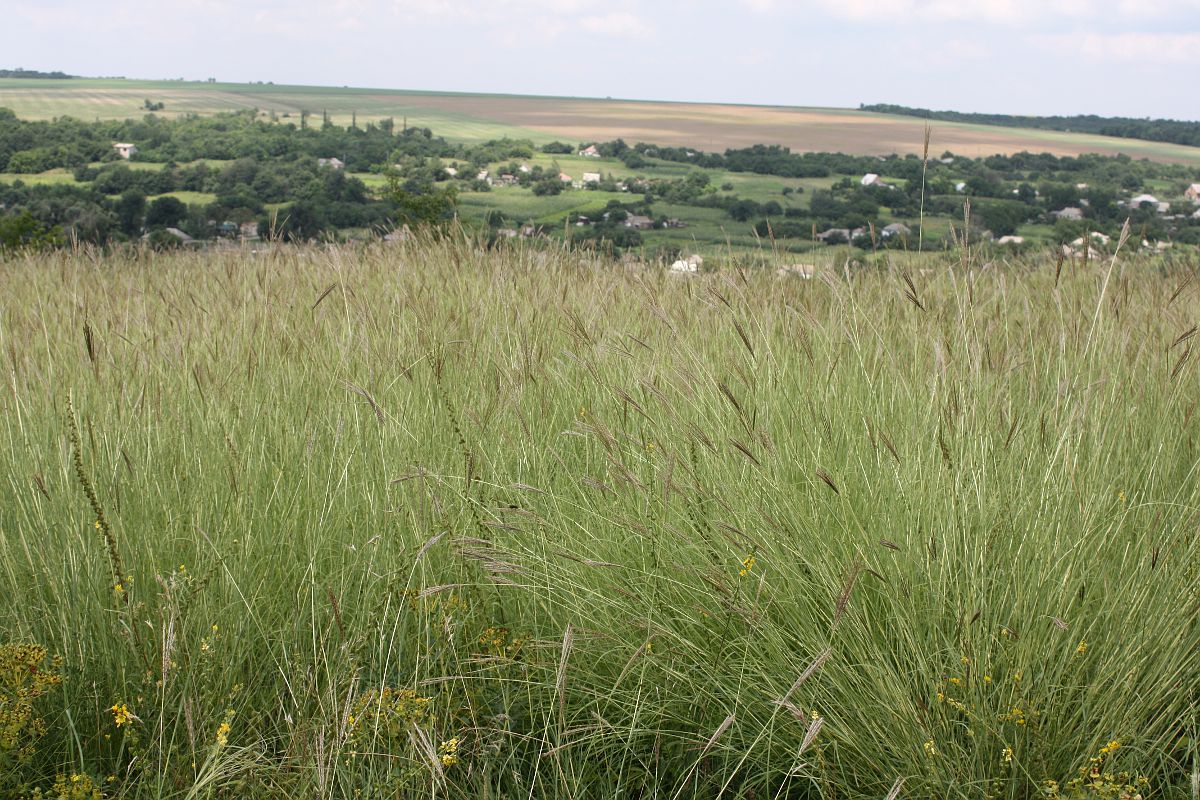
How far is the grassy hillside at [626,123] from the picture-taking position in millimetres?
19984

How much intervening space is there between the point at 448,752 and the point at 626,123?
26.3m

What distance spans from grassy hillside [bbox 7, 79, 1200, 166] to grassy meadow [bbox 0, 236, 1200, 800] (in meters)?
14.1

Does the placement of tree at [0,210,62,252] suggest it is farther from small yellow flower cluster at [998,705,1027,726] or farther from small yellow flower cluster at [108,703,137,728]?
small yellow flower cluster at [998,705,1027,726]

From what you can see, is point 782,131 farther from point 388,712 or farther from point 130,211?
point 388,712

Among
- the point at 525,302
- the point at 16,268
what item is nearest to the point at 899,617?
the point at 525,302

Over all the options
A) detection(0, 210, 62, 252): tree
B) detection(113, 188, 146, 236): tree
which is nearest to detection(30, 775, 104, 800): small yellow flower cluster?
detection(0, 210, 62, 252): tree

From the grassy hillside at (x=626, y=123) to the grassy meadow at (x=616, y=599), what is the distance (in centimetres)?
1406

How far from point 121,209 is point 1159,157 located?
19898 millimetres

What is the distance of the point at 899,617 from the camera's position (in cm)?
148

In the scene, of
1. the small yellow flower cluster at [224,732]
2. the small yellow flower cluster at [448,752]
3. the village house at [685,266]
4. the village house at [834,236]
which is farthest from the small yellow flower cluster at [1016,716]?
the village house at [834,236]

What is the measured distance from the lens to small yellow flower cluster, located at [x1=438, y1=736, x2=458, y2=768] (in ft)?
4.77

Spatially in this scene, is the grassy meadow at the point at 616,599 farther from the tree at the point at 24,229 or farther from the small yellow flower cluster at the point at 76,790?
the tree at the point at 24,229

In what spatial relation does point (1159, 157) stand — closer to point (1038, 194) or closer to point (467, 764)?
point (1038, 194)

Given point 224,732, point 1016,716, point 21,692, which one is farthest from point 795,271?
point 21,692
